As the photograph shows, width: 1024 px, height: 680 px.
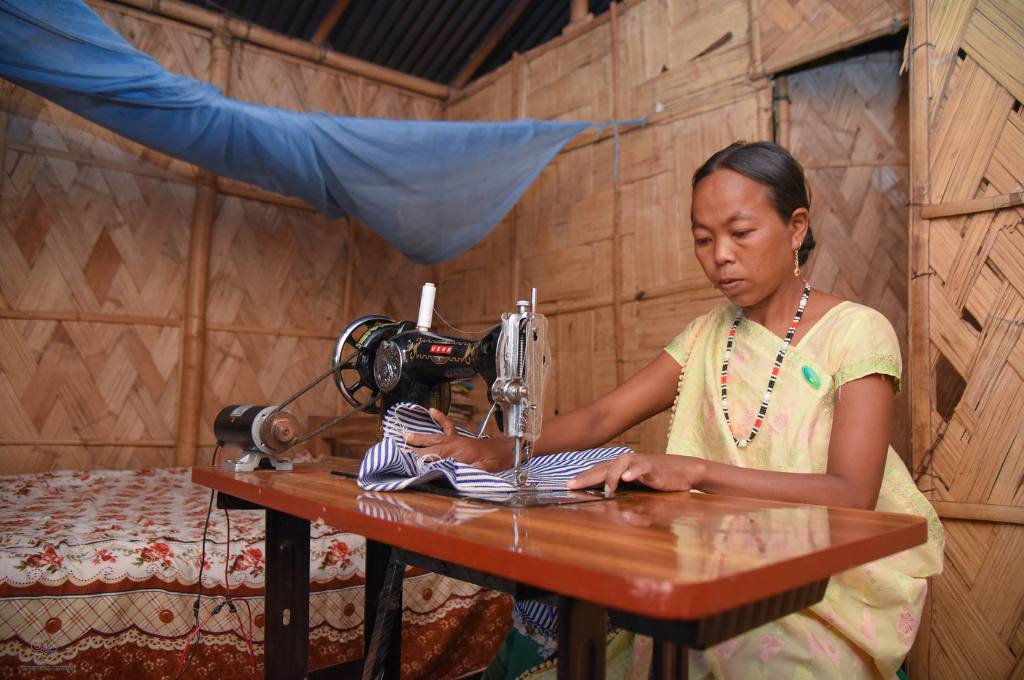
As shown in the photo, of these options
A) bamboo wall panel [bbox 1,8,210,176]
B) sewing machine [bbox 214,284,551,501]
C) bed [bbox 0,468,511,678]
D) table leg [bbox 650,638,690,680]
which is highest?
bamboo wall panel [bbox 1,8,210,176]

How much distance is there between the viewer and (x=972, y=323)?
2.30m

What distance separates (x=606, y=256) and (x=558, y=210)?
54 cm

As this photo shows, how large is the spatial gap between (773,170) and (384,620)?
1.29 m

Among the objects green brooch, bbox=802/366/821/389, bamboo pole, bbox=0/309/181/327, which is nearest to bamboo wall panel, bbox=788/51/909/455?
green brooch, bbox=802/366/821/389

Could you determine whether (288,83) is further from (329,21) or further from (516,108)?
(516,108)

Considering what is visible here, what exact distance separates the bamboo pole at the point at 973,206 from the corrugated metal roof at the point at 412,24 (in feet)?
9.28

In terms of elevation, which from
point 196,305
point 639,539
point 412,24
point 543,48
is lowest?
point 639,539

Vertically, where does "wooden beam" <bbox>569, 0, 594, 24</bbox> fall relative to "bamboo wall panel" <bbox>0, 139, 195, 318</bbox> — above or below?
above

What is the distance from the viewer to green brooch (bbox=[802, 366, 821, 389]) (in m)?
1.50

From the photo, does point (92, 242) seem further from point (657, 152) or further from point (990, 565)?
point (990, 565)

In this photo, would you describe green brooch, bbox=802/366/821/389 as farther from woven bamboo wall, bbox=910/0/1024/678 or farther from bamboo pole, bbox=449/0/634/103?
bamboo pole, bbox=449/0/634/103

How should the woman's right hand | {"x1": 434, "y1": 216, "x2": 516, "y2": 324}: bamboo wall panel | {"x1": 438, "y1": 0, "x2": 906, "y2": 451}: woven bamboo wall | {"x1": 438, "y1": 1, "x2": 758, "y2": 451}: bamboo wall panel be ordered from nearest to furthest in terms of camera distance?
the woman's right hand
{"x1": 438, "y1": 0, "x2": 906, "y2": 451}: woven bamboo wall
{"x1": 438, "y1": 1, "x2": 758, "y2": 451}: bamboo wall panel
{"x1": 434, "y1": 216, "x2": 516, "y2": 324}: bamboo wall panel

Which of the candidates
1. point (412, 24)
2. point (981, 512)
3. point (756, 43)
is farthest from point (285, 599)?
point (412, 24)

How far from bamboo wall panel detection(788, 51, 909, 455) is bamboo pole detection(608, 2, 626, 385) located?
914 millimetres
